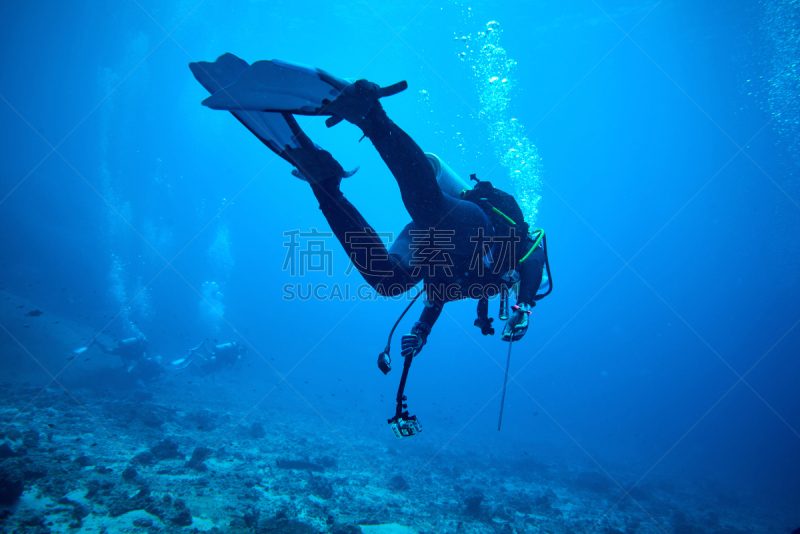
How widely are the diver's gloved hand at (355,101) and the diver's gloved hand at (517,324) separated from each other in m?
2.07

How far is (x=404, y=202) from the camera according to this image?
2477 millimetres

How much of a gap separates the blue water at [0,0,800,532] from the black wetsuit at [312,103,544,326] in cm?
1123

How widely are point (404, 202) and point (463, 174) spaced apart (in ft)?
165

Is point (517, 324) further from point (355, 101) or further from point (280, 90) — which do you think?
point (280, 90)

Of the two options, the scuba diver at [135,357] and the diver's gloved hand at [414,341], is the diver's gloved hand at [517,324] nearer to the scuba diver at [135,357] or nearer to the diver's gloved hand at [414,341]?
the diver's gloved hand at [414,341]

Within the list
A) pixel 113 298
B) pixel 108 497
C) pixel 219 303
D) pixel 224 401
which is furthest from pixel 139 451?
pixel 219 303

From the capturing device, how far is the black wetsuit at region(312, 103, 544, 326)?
2150 mm

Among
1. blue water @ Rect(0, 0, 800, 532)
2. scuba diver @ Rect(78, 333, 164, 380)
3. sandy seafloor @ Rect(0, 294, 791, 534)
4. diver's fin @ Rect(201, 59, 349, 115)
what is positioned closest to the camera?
diver's fin @ Rect(201, 59, 349, 115)

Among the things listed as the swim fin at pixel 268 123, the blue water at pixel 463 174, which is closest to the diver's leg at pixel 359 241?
the swim fin at pixel 268 123

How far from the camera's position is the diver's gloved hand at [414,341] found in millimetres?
2891

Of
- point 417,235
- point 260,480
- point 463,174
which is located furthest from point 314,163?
point 463,174

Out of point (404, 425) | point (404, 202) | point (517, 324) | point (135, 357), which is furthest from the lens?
point (135, 357)

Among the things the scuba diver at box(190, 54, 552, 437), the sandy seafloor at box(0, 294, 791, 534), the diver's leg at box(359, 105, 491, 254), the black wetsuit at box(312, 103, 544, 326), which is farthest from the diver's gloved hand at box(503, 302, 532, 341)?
the sandy seafloor at box(0, 294, 791, 534)

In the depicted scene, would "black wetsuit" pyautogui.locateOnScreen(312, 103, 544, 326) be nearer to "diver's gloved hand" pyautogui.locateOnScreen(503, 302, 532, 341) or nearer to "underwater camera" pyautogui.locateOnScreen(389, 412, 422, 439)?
"diver's gloved hand" pyautogui.locateOnScreen(503, 302, 532, 341)
